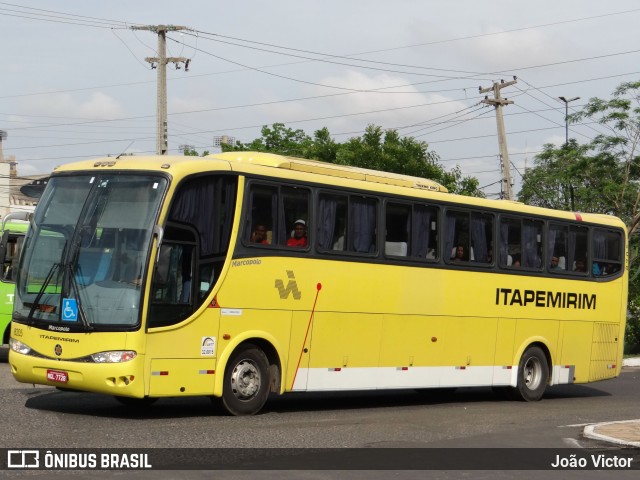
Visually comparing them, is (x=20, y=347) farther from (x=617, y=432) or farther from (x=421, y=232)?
(x=617, y=432)

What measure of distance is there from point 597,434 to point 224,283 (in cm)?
507

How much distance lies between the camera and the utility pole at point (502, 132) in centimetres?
4244

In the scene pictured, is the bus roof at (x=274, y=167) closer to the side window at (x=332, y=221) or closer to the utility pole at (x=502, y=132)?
the side window at (x=332, y=221)

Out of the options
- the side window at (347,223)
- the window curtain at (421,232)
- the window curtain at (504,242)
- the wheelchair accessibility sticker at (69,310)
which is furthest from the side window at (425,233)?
the wheelchair accessibility sticker at (69,310)

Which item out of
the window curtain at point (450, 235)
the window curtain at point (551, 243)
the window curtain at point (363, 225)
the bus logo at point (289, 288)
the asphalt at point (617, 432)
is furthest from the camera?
the window curtain at point (551, 243)

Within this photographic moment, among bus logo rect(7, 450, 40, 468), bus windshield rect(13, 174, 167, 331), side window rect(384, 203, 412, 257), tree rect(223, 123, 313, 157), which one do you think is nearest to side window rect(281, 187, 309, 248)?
side window rect(384, 203, 412, 257)

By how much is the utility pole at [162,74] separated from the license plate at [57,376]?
24.4 metres

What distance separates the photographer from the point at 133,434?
12.9 metres

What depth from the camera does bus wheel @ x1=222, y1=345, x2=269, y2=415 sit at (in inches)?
603

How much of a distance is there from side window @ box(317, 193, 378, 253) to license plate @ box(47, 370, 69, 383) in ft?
13.9

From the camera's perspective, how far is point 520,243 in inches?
808

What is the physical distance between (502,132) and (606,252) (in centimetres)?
2131

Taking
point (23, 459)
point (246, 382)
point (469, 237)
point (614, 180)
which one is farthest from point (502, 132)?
point (23, 459)
